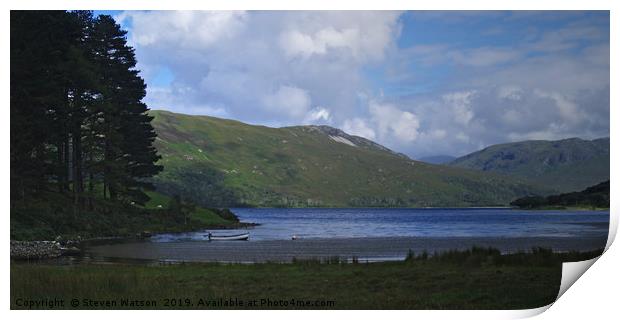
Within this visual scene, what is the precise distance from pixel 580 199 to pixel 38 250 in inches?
4372

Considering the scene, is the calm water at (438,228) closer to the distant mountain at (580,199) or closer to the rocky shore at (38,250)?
the distant mountain at (580,199)

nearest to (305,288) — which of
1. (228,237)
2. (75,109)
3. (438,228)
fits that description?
(75,109)

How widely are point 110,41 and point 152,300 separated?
2886 cm

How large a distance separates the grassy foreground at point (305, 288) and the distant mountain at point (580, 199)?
52.6 m

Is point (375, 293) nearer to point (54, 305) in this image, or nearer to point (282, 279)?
point (282, 279)

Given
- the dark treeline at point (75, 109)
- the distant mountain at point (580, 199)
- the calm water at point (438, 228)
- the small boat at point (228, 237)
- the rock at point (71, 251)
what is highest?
the dark treeline at point (75, 109)

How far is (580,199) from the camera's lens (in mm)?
125812

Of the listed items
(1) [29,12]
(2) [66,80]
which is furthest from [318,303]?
(2) [66,80]

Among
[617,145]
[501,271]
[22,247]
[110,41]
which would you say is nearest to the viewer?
[617,145]

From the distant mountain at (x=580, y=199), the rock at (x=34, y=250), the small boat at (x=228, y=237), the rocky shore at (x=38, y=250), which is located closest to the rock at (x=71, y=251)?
the rocky shore at (x=38, y=250)

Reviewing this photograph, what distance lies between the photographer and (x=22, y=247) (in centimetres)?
3431

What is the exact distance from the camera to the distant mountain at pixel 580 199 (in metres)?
96.9

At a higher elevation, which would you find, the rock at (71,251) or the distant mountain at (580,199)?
the distant mountain at (580,199)

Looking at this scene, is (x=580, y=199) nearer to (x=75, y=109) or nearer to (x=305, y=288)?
(x=75, y=109)
